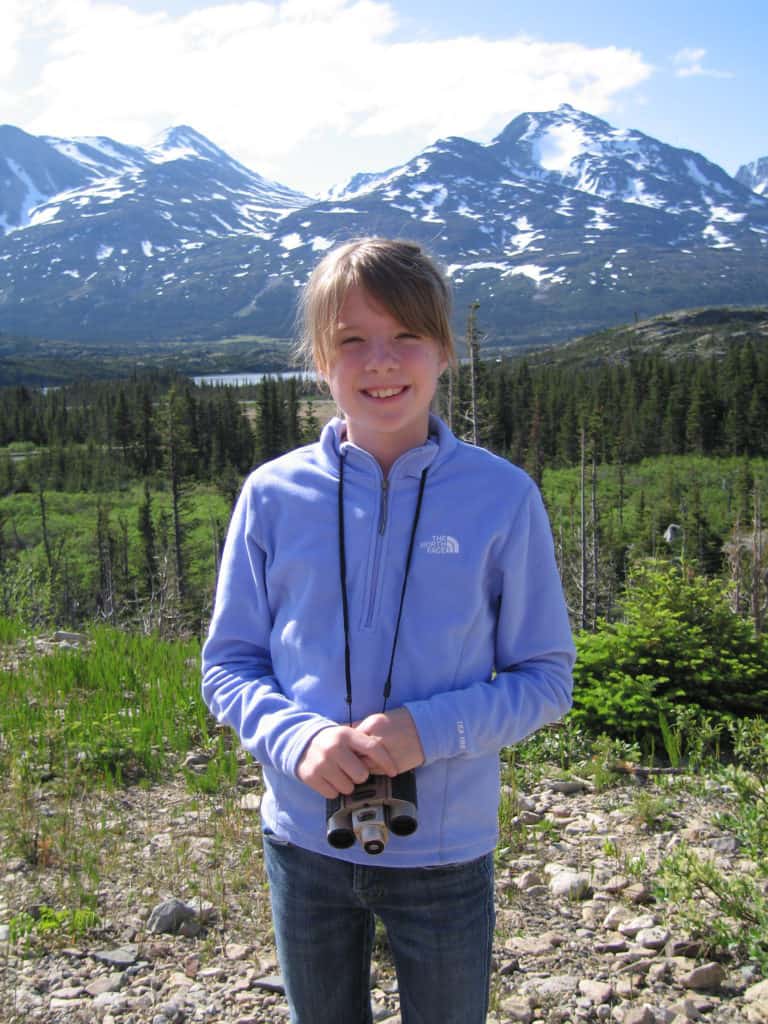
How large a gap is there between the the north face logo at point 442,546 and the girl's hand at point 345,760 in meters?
0.46

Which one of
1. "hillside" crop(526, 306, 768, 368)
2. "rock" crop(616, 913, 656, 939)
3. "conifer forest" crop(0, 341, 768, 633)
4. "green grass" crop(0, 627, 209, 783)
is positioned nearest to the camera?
"rock" crop(616, 913, 656, 939)

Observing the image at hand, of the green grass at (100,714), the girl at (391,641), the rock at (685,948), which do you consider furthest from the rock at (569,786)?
the girl at (391,641)

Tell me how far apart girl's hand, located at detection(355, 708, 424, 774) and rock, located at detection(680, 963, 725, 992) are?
210 centimetres

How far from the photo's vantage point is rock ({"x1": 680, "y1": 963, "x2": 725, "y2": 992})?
10.8 feet

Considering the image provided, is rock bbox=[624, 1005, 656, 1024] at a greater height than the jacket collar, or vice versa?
the jacket collar

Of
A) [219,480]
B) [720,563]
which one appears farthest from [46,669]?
[219,480]

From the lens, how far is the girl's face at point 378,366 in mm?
2160

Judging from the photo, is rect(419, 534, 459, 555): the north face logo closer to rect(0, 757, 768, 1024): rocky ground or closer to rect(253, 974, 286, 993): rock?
rect(0, 757, 768, 1024): rocky ground

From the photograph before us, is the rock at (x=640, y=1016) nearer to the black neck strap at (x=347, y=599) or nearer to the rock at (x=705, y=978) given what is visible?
the rock at (x=705, y=978)

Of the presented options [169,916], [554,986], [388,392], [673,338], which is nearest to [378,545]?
[388,392]

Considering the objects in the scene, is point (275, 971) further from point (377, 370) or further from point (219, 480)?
point (219, 480)

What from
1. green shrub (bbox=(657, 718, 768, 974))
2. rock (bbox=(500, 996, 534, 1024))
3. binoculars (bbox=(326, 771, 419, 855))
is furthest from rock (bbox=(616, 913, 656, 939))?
binoculars (bbox=(326, 771, 419, 855))

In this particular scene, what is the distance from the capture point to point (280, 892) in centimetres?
218

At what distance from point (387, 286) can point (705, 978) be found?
111 inches
